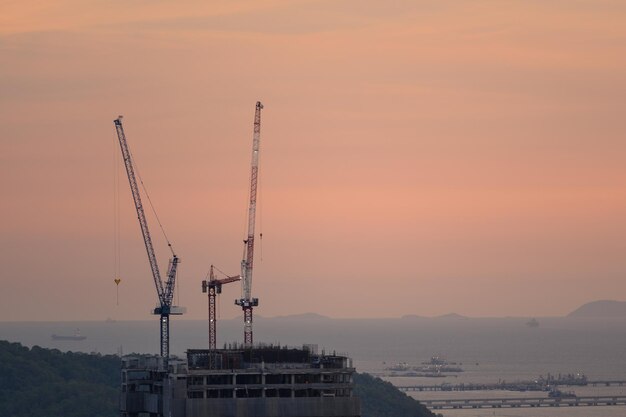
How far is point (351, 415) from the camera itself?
174m

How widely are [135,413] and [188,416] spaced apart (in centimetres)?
1724

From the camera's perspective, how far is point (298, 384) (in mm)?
174125

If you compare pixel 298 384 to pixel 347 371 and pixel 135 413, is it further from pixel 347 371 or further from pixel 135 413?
pixel 135 413

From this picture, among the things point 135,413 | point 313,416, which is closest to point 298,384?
point 313,416

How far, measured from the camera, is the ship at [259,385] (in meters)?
172

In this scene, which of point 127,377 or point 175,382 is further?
point 127,377

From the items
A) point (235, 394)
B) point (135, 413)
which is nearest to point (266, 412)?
point (235, 394)

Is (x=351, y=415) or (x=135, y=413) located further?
(x=135, y=413)

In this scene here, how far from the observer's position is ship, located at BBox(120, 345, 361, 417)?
172250 millimetres

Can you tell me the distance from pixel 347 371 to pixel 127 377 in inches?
999

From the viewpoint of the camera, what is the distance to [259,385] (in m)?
173

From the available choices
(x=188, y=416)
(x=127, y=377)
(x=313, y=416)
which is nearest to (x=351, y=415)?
(x=313, y=416)

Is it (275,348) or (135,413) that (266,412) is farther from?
(135,413)

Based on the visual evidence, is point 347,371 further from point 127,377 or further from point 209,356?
point 127,377
